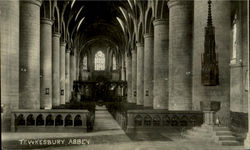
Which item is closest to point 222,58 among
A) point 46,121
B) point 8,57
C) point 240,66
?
point 240,66

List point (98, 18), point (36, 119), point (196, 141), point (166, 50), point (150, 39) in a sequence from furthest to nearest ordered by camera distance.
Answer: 1. point (98, 18)
2. point (150, 39)
3. point (166, 50)
4. point (36, 119)
5. point (196, 141)

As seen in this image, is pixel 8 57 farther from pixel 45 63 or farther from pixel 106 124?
pixel 45 63

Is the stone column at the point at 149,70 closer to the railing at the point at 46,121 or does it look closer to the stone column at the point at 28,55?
the stone column at the point at 28,55

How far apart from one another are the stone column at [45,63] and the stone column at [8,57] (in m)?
8.36

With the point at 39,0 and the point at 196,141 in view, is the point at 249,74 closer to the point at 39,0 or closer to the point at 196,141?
the point at 196,141

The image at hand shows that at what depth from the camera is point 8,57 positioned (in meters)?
12.2

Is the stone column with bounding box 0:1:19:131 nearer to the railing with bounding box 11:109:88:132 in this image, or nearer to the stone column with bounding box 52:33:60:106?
the railing with bounding box 11:109:88:132

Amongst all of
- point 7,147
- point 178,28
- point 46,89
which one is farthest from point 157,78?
point 7,147

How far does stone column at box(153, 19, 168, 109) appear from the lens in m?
20.0

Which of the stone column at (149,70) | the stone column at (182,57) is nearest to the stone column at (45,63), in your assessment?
the stone column at (149,70)

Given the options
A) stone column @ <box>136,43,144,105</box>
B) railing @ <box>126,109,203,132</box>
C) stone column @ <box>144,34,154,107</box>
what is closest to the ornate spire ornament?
railing @ <box>126,109,203,132</box>

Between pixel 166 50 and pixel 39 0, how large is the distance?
7987mm

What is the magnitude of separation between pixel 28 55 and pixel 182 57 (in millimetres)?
7349

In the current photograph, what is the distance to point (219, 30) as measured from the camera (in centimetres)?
1205
